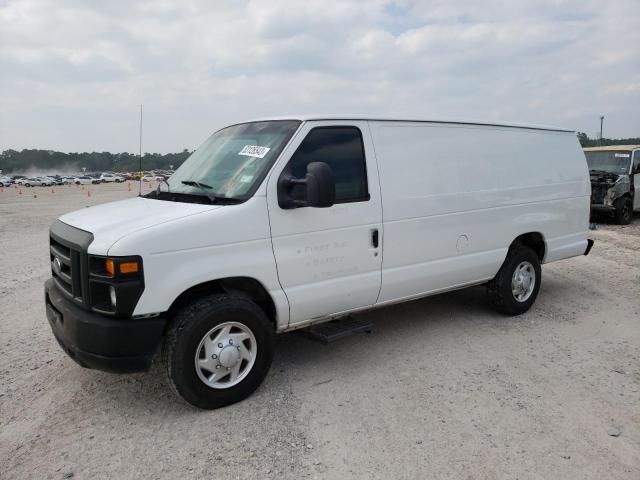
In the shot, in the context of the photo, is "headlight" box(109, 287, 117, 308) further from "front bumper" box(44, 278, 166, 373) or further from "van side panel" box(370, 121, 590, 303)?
"van side panel" box(370, 121, 590, 303)

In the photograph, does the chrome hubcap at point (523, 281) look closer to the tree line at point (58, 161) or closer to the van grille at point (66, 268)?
the van grille at point (66, 268)

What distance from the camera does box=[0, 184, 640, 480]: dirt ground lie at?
123 inches

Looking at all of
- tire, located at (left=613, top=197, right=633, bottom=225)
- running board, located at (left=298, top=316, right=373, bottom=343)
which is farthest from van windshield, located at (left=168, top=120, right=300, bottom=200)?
tire, located at (left=613, top=197, right=633, bottom=225)

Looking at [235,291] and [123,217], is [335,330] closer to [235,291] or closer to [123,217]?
[235,291]

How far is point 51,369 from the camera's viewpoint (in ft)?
14.7

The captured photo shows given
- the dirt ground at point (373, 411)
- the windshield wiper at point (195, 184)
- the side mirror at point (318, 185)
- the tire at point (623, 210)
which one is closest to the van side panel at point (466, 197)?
the dirt ground at point (373, 411)

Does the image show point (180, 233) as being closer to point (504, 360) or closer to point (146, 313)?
point (146, 313)

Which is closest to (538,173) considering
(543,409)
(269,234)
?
(543,409)

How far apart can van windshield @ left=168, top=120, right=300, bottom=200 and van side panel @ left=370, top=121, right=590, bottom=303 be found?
3.01 ft

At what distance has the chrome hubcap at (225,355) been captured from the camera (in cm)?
367

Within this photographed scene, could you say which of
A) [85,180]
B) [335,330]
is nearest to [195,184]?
[335,330]

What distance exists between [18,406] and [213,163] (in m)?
2.39

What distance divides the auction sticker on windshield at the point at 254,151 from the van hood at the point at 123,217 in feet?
1.94

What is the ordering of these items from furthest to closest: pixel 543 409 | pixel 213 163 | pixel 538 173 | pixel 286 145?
pixel 538 173, pixel 213 163, pixel 286 145, pixel 543 409
